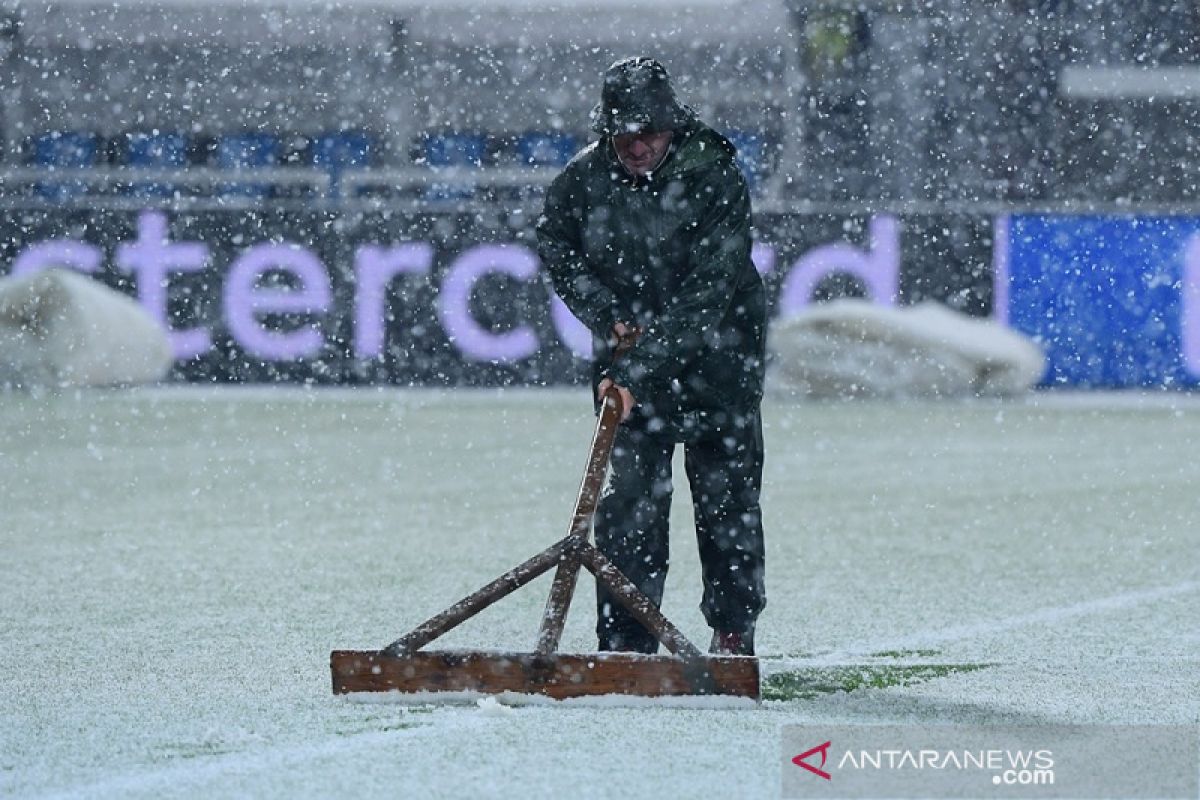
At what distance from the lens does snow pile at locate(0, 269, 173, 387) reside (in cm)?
1842

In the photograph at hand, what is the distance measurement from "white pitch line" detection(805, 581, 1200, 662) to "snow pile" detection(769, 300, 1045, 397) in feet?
35.4

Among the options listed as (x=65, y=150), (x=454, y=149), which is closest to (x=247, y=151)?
(x=65, y=150)

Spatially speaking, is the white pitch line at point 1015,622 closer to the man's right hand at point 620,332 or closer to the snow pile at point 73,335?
the man's right hand at point 620,332

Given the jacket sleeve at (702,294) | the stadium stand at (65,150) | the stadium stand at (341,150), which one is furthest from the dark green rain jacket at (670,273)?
the stadium stand at (65,150)

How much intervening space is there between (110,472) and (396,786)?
806cm

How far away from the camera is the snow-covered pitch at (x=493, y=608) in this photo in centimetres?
479

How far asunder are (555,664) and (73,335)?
13.9 m

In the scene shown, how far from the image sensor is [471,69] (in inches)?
1325

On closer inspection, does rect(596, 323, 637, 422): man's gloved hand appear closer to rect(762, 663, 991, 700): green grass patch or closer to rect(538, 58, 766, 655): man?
rect(538, 58, 766, 655): man

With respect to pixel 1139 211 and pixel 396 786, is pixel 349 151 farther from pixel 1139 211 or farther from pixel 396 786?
pixel 396 786

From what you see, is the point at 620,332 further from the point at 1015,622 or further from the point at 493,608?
the point at 1015,622

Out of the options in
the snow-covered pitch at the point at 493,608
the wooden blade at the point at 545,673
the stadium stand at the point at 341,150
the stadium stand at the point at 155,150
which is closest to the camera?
the snow-covered pitch at the point at 493,608

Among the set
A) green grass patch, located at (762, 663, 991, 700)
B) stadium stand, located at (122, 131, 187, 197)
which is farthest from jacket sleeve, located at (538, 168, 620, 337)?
stadium stand, located at (122, 131, 187, 197)

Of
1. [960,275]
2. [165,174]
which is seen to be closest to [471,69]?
[165,174]
